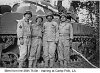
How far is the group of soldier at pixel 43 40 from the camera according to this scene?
538cm

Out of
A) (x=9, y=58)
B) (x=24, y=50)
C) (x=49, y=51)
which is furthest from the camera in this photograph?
(x=9, y=58)

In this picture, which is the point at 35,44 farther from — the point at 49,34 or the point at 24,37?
the point at 49,34

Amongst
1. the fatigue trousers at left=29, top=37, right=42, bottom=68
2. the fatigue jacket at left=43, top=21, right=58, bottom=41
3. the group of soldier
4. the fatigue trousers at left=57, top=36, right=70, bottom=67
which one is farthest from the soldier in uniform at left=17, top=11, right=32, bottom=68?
the fatigue trousers at left=57, top=36, right=70, bottom=67

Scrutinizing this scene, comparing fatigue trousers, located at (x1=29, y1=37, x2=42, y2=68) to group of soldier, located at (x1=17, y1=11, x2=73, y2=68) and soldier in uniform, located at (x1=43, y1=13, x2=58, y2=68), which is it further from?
soldier in uniform, located at (x1=43, y1=13, x2=58, y2=68)

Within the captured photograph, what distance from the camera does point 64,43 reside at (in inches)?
228

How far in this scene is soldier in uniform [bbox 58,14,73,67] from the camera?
577cm

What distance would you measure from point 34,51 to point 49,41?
1.77 ft

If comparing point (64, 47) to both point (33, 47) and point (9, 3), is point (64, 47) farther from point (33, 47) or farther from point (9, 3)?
point (9, 3)

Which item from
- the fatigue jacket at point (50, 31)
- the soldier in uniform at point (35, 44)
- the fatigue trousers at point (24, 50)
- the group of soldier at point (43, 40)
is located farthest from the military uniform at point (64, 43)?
the fatigue trousers at point (24, 50)

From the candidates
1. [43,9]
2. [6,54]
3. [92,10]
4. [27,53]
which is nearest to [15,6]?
[43,9]

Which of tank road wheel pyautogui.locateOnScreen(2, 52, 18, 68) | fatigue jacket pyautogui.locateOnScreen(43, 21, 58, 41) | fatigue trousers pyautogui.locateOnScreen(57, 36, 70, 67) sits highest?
fatigue jacket pyautogui.locateOnScreen(43, 21, 58, 41)

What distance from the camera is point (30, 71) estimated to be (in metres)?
5.43

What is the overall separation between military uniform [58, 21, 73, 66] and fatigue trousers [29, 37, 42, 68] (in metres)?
0.67

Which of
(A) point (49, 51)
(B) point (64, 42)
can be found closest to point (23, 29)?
(A) point (49, 51)
